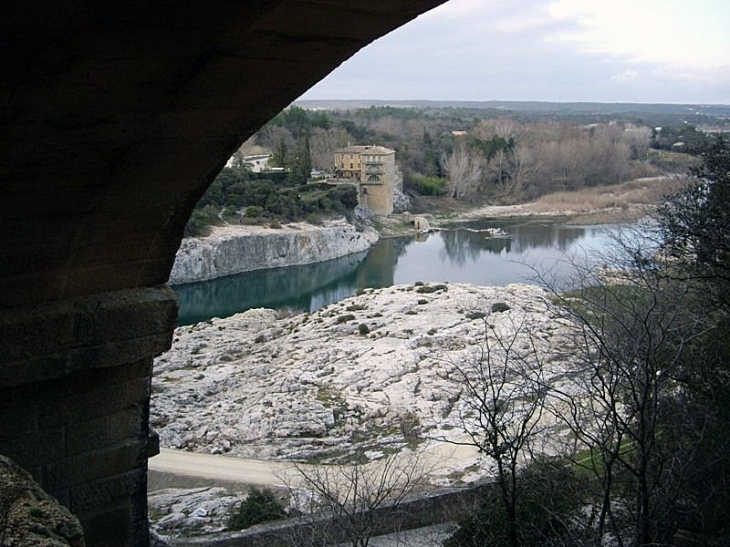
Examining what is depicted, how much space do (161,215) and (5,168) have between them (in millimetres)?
940

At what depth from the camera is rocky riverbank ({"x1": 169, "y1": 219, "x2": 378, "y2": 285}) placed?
35.4 metres

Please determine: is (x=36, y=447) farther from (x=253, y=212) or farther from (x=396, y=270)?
(x=253, y=212)

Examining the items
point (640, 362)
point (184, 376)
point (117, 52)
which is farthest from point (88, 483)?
point (184, 376)

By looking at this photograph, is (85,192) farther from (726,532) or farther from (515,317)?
(515,317)

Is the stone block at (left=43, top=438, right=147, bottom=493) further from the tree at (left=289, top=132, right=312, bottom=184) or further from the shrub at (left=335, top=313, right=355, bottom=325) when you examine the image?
the tree at (left=289, top=132, right=312, bottom=184)

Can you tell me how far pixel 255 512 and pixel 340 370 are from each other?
883cm

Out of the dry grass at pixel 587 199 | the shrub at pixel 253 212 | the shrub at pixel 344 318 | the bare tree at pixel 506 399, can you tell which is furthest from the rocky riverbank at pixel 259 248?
the bare tree at pixel 506 399

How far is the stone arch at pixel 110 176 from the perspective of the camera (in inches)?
95.9

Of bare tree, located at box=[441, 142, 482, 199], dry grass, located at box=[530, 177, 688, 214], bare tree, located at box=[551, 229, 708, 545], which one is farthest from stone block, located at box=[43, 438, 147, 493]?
bare tree, located at box=[441, 142, 482, 199]

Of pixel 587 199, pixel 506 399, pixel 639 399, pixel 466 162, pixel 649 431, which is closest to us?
pixel 649 431

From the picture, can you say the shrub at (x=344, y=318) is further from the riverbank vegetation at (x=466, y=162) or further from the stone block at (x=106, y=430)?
the riverbank vegetation at (x=466, y=162)

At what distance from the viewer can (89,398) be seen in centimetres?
398

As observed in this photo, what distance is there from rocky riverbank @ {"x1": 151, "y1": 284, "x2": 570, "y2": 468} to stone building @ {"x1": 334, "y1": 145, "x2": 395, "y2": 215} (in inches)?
916

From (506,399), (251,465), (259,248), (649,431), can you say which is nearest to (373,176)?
(259,248)
